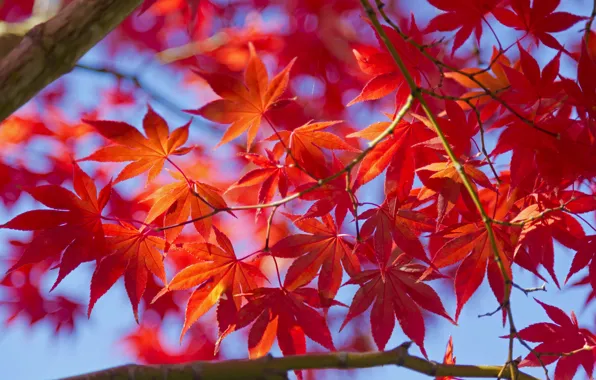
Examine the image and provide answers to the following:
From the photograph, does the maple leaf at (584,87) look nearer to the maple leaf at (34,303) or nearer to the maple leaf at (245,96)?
the maple leaf at (245,96)

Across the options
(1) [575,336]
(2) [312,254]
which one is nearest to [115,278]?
(2) [312,254]

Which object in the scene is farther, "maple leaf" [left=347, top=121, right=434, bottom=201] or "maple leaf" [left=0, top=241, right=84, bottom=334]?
"maple leaf" [left=0, top=241, right=84, bottom=334]

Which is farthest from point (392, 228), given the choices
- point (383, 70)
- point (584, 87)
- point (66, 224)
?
point (66, 224)

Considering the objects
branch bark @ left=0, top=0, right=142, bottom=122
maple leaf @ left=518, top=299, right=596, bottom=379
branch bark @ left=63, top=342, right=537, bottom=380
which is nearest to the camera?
branch bark @ left=63, top=342, right=537, bottom=380

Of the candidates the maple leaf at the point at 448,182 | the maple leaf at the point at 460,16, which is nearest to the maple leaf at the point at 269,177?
the maple leaf at the point at 448,182

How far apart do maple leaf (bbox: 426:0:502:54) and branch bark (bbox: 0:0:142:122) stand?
0.57 m

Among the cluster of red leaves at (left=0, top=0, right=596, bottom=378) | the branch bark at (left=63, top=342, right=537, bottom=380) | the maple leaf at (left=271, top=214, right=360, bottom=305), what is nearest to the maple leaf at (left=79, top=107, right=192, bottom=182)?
the cluster of red leaves at (left=0, top=0, right=596, bottom=378)

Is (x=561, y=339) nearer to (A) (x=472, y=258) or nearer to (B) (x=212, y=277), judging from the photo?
(A) (x=472, y=258)

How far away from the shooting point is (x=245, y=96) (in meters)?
1.00

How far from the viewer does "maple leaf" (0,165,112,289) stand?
1003 mm

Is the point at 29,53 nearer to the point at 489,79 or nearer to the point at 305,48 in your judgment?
the point at 489,79

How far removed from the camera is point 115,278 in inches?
41.9

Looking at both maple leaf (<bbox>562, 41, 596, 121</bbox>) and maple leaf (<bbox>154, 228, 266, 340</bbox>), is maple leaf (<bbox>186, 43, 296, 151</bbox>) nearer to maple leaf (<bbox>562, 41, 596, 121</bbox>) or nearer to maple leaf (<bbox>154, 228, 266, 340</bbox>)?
maple leaf (<bbox>154, 228, 266, 340</bbox>)

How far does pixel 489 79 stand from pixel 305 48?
3.57 feet
